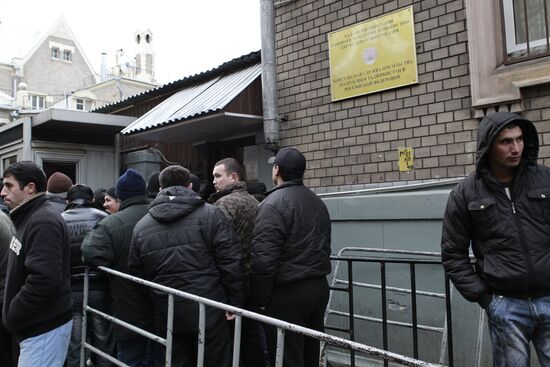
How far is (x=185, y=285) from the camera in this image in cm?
282

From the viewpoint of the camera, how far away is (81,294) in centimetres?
367

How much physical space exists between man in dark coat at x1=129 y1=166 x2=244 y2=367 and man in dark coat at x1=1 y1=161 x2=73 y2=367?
48 cm

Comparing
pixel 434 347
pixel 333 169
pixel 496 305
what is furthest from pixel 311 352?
pixel 333 169

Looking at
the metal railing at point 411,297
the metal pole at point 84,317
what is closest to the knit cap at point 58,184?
the metal pole at point 84,317

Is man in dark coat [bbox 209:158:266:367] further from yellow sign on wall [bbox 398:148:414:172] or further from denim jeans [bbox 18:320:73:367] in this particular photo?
yellow sign on wall [bbox 398:148:414:172]

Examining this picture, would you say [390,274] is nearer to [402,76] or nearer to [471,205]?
[402,76]

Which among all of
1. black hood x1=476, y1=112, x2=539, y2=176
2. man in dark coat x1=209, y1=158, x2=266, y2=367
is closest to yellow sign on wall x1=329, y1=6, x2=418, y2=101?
man in dark coat x1=209, y1=158, x2=266, y2=367

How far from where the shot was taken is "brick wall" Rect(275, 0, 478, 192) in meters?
4.33

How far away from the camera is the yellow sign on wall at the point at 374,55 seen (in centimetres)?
465

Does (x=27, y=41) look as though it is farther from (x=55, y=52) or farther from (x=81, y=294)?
(x=81, y=294)

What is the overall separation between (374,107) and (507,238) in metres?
2.93

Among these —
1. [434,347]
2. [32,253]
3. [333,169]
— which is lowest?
[434,347]

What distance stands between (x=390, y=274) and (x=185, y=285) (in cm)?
253

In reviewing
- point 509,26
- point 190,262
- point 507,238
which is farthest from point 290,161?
point 509,26
